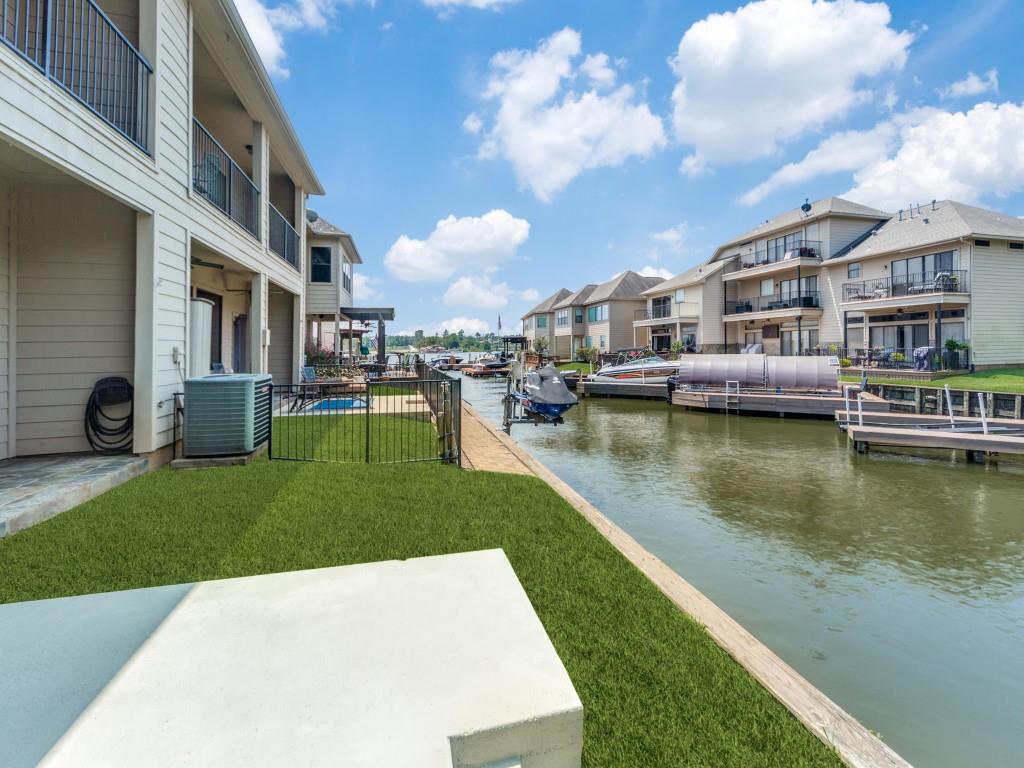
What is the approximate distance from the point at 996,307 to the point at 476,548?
1135 inches

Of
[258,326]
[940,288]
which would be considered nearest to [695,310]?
[940,288]

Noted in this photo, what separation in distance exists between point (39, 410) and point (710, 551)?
8415mm

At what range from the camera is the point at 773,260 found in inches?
1257

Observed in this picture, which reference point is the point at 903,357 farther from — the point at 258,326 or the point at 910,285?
the point at 258,326

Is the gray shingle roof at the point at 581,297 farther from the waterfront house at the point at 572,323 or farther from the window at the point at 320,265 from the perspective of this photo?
the window at the point at 320,265

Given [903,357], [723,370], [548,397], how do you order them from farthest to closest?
[903,357] < [723,370] < [548,397]

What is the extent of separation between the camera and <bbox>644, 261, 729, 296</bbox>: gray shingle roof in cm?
3478

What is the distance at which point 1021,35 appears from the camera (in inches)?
723

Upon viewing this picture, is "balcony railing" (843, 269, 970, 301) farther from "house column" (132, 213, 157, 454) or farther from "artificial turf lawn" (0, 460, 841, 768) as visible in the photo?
"house column" (132, 213, 157, 454)

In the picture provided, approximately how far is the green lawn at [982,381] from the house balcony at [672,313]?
13.7 meters

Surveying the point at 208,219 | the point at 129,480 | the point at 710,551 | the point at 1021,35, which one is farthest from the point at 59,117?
the point at 1021,35

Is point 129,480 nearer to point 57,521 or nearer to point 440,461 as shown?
point 57,521

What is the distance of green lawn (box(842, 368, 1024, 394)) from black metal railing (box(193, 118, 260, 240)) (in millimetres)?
22806

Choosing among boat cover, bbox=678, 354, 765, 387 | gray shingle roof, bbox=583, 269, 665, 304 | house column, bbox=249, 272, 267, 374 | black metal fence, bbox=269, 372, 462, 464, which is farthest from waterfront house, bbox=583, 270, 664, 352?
house column, bbox=249, 272, 267, 374
